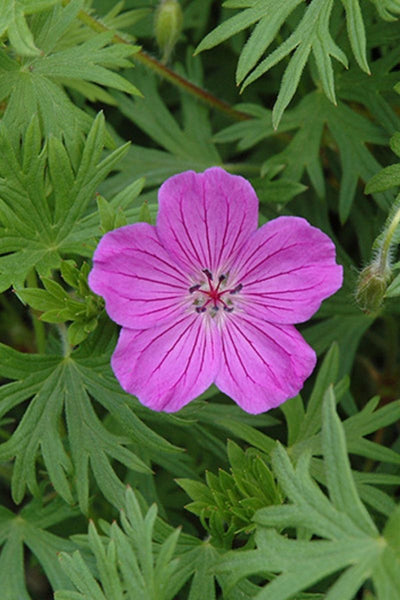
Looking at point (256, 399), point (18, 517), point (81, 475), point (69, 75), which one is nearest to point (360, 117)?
point (69, 75)

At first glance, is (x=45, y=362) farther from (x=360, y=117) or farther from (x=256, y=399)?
(x=360, y=117)

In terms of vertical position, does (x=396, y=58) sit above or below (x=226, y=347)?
above

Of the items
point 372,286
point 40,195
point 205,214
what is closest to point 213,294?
point 205,214

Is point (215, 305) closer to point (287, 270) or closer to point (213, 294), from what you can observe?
point (213, 294)

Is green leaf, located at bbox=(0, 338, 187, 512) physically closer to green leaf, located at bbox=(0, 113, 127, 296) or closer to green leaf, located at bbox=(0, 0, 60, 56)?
green leaf, located at bbox=(0, 113, 127, 296)

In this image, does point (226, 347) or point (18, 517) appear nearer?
point (226, 347)

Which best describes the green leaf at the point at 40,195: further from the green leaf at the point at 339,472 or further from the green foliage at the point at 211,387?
the green leaf at the point at 339,472


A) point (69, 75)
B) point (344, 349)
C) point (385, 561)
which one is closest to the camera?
point (385, 561)
